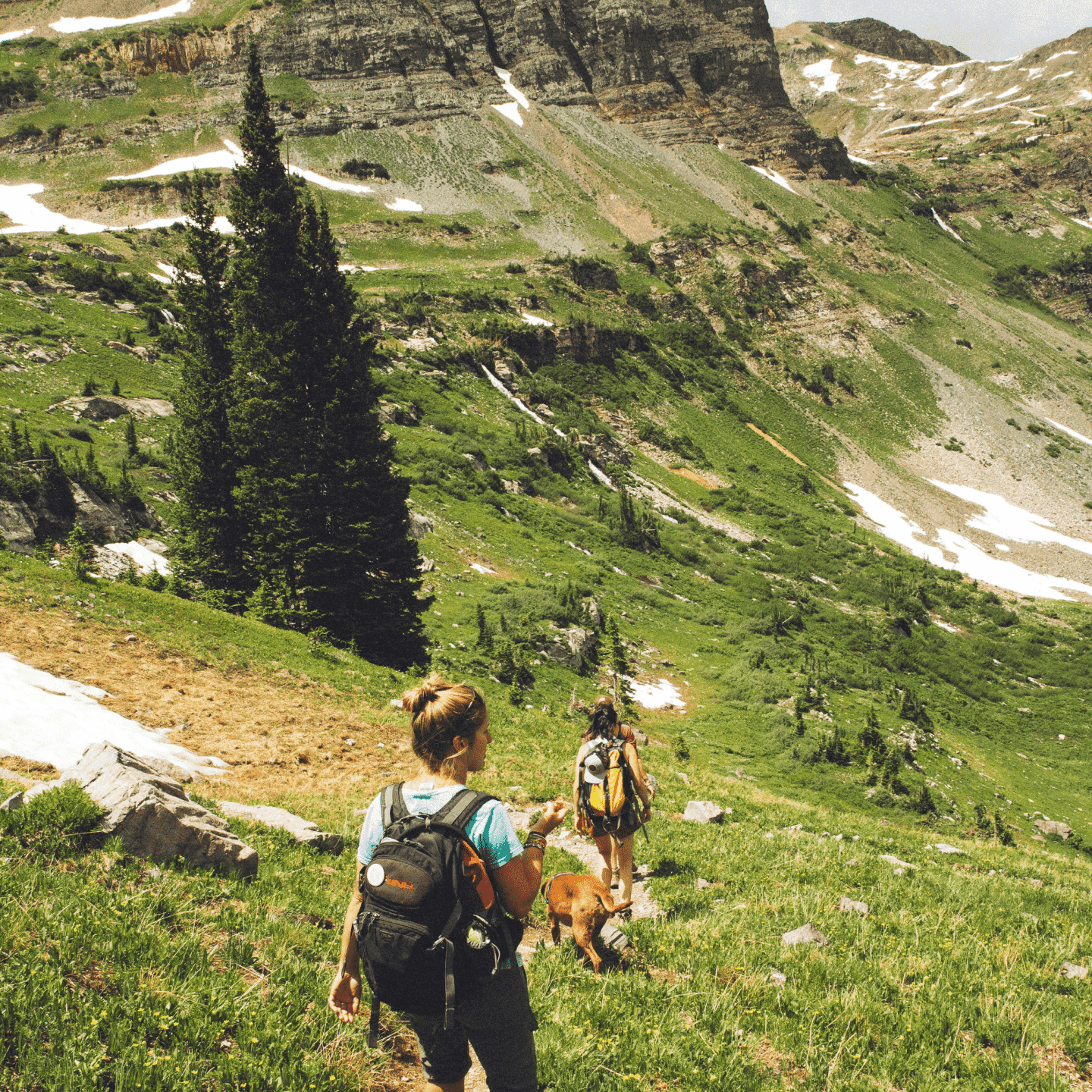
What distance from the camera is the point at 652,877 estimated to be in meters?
7.71

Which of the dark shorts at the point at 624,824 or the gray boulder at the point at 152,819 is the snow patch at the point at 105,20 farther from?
the dark shorts at the point at 624,824

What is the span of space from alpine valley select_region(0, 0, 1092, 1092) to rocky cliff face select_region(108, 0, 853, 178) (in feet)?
4.57

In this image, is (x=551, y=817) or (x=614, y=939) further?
(x=614, y=939)

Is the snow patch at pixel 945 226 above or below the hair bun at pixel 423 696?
above

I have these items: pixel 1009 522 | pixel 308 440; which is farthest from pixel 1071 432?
pixel 308 440

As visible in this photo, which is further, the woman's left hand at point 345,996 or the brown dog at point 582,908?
the brown dog at point 582,908

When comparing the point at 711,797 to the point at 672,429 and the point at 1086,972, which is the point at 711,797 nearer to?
the point at 1086,972

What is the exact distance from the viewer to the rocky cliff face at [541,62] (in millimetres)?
127750

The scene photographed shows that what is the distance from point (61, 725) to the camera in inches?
357

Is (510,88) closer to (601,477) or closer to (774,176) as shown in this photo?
(774,176)

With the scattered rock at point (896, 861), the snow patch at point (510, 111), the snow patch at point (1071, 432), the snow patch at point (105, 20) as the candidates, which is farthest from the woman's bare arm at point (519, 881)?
the snow patch at point (105, 20)

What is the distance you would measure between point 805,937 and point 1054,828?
20296 mm

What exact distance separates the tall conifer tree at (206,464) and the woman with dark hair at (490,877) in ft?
58.0

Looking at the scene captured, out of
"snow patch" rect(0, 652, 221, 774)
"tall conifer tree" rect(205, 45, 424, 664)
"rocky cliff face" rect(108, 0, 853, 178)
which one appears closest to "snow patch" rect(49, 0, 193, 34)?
"rocky cliff face" rect(108, 0, 853, 178)
